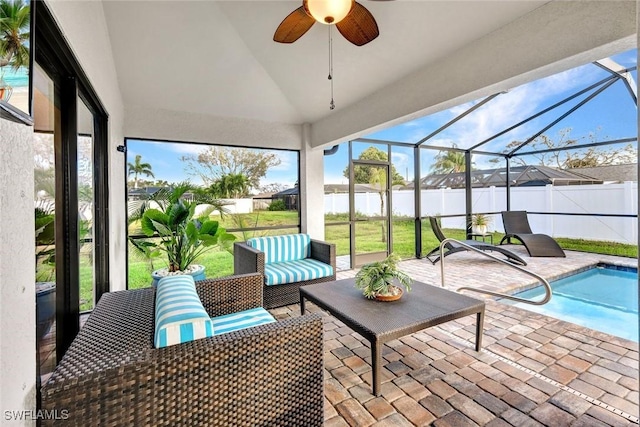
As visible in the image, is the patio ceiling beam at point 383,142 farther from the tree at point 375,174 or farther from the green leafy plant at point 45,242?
the green leafy plant at point 45,242

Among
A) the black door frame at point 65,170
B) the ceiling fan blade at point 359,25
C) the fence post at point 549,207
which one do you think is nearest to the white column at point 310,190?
the ceiling fan blade at point 359,25

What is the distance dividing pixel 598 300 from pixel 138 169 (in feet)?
23.5

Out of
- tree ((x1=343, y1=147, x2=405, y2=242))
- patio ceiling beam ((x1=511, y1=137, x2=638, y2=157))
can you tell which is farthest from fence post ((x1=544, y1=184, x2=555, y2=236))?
tree ((x1=343, y1=147, x2=405, y2=242))

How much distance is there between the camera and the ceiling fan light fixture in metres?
1.97

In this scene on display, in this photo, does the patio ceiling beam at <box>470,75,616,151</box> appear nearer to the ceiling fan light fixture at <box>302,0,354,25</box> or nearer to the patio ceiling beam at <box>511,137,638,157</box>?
the patio ceiling beam at <box>511,137,638,157</box>

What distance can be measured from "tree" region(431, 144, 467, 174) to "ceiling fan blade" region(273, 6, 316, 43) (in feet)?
17.5

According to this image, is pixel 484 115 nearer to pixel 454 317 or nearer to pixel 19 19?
pixel 454 317

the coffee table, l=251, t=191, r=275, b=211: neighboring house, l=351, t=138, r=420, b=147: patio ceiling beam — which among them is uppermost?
l=351, t=138, r=420, b=147: patio ceiling beam

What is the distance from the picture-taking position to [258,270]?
3561mm

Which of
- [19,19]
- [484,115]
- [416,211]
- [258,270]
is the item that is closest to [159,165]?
[258,270]

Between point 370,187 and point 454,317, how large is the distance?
13.1 ft

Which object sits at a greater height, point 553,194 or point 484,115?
point 484,115

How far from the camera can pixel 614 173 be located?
671 cm

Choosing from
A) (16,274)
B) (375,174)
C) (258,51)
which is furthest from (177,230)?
(375,174)
